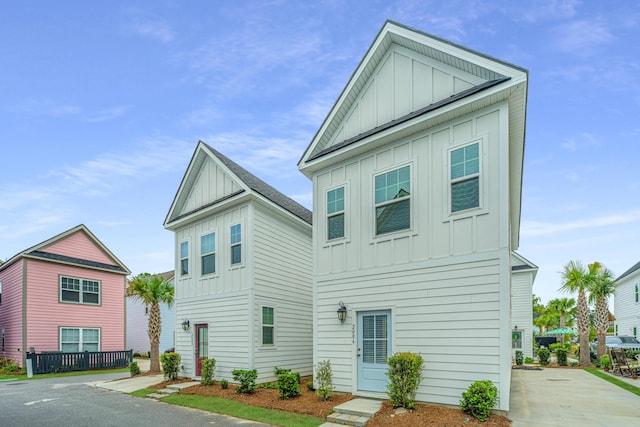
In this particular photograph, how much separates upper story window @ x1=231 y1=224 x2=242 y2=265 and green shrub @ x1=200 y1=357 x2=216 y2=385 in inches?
131

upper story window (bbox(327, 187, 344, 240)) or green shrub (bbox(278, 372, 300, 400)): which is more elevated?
upper story window (bbox(327, 187, 344, 240))

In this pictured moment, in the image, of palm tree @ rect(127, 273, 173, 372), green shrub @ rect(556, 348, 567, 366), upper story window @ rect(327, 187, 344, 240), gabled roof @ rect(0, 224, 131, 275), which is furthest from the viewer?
gabled roof @ rect(0, 224, 131, 275)

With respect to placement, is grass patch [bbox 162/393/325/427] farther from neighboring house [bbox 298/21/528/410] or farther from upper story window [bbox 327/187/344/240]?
upper story window [bbox 327/187/344/240]

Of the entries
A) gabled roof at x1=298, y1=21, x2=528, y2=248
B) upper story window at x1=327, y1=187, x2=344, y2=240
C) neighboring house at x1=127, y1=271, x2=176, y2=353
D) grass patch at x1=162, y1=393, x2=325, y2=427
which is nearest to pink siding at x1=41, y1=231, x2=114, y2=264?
neighboring house at x1=127, y1=271, x2=176, y2=353

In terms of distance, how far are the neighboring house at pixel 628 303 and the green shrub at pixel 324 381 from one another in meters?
25.4

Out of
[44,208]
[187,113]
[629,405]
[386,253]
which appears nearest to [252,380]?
[386,253]

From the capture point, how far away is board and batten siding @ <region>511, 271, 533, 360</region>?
81.8ft

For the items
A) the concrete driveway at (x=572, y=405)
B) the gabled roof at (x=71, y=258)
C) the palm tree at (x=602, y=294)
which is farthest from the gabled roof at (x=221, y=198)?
the palm tree at (x=602, y=294)

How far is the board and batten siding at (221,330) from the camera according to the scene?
13.1m

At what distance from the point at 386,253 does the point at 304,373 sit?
24.5 ft

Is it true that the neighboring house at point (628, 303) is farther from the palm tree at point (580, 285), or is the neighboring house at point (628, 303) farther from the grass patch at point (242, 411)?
the grass patch at point (242, 411)

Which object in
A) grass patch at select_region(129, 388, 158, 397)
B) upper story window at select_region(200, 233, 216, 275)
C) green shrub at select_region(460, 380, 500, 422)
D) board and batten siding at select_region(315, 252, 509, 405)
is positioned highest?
upper story window at select_region(200, 233, 216, 275)

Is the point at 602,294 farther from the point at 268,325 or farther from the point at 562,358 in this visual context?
the point at 268,325

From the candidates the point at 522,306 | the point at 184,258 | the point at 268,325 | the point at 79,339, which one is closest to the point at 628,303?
the point at 522,306
